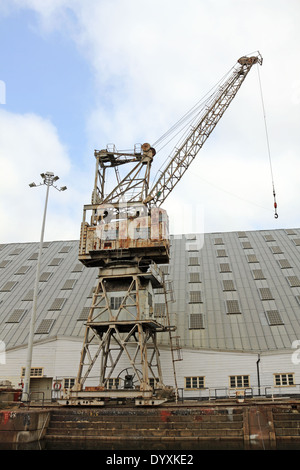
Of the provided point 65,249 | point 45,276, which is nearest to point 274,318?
point 45,276

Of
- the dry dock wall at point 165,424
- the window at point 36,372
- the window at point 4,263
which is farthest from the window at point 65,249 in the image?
the dry dock wall at point 165,424

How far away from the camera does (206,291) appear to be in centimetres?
4547

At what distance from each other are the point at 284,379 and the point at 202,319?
9.06 metres

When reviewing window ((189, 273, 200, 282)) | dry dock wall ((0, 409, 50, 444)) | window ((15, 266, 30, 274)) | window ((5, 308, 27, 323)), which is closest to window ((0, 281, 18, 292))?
window ((15, 266, 30, 274))

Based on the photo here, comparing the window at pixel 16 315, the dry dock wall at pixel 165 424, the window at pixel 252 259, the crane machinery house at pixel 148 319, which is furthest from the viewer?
the window at pixel 252 259

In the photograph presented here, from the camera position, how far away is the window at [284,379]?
35.7 metres

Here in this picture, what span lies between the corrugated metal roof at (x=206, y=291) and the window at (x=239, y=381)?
2.38m

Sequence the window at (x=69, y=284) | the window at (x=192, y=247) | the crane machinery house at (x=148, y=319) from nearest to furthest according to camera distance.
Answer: the crane machinery house at (x=148, y=319) < the window at (x=69, y=284) < the window at (x=192, y=247)

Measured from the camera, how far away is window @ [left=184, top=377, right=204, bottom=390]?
36.8 m

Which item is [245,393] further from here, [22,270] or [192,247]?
[22,270]

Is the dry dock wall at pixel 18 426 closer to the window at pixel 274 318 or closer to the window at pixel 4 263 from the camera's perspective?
the window at pixel 274 318

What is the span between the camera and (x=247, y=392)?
35875 millimetres
